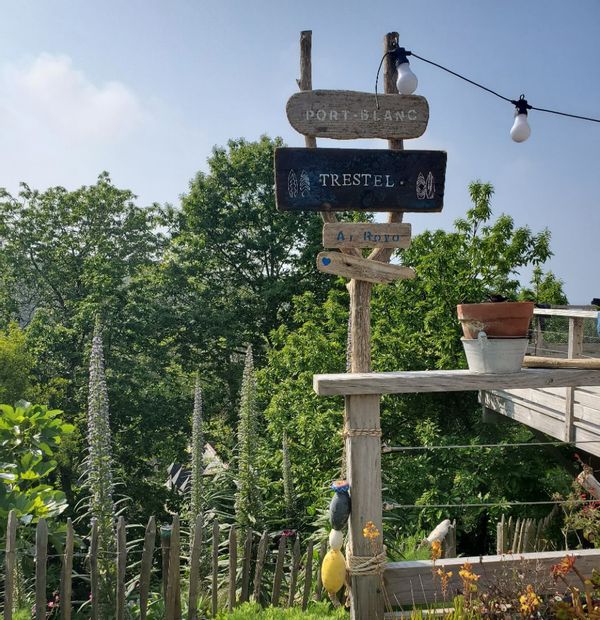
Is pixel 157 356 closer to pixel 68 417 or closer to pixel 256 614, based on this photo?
pixel 68 417

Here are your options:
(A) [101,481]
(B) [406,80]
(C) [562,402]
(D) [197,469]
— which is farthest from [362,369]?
(C) [562,402]

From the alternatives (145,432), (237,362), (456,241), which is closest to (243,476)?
(456,241)

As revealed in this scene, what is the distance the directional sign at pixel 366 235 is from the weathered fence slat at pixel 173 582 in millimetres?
2522

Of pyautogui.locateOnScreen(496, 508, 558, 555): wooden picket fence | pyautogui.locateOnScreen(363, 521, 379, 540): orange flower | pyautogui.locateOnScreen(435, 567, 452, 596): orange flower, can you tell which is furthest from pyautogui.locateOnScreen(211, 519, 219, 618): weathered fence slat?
pyautogui.locateOnScreen(496, 508, 558, 555): wooden picket fence

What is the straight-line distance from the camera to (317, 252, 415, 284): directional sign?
374 centimetres

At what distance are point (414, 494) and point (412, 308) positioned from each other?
3889 millimetres

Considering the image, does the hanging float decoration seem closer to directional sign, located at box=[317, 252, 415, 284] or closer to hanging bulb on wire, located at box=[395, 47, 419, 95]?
directional sign, located at box=[317, 252, 415, 284]

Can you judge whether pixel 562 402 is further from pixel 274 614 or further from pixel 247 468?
pixel 274 614

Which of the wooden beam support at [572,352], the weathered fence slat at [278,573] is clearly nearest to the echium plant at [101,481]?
the weathered fence slat at [278,573]

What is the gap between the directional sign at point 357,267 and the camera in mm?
3738

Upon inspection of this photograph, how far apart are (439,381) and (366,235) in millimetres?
1194

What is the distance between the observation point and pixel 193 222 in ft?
57.1

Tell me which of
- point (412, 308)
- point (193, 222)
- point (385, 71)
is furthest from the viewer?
point (193, 222)

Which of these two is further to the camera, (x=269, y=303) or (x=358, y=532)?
(x=269, y=303)
